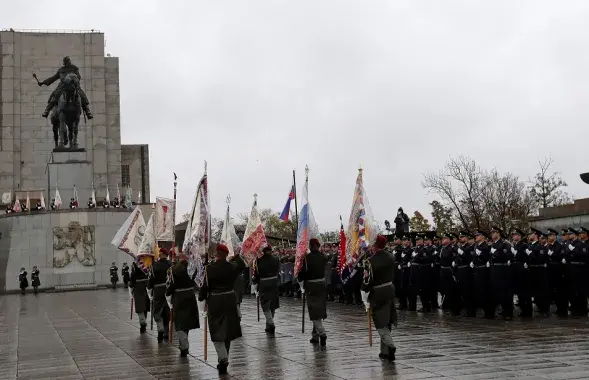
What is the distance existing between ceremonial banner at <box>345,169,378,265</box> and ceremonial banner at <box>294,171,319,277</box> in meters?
0.89

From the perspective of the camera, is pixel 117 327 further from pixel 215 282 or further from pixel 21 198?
pixel 21 198

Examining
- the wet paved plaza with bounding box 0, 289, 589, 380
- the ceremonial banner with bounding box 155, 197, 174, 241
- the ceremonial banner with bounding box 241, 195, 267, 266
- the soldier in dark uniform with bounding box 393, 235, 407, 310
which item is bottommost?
the wet paved plaza with bounding box 0, 289, 589, 380

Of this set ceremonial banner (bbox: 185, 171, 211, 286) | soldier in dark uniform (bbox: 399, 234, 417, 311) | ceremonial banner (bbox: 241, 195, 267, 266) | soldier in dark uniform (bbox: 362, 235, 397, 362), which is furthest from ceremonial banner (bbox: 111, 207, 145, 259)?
soldier in dark uniform (bbox: 362, 235, 397, 362)

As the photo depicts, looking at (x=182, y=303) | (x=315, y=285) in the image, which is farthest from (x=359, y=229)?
(x=182, y=303)

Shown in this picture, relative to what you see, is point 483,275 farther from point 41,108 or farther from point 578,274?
point 41,108

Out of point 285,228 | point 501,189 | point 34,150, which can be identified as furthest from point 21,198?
point 501,189

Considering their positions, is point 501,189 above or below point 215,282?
Result: above

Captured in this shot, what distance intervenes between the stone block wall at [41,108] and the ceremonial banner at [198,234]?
55453 mm

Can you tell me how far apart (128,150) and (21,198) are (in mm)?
14517

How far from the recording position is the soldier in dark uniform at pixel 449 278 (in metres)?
17.5

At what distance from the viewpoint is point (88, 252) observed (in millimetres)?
41750

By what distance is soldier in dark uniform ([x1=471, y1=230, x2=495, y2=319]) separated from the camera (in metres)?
16.6

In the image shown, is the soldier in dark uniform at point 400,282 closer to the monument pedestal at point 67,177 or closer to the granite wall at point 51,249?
the granite wall at point 51,249

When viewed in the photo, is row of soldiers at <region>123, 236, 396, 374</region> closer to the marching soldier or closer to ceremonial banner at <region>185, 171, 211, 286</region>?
ceremonial banner at <region>185, 171, 211, 286</region>
